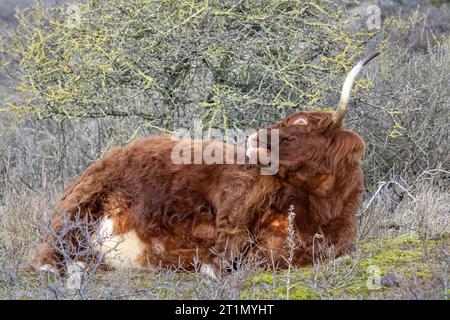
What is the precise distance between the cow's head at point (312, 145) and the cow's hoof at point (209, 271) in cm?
80

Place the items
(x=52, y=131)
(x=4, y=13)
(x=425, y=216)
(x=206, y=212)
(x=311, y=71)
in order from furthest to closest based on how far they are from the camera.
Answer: (x=4, y=13)
(x=52, y=131)
(x=311, y=71)
(x=425, y=216)
(x=206, y=212)

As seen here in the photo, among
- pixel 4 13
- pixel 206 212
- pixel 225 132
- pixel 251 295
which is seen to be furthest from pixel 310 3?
pixel 4 13

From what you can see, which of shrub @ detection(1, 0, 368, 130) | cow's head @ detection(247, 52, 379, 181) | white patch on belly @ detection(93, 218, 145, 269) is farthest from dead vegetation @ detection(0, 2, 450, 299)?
cow's head @ detection(247, 52, 379, 181)

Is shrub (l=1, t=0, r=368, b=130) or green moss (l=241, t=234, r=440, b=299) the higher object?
shrub (l=1, t=0, r=368, b=130)

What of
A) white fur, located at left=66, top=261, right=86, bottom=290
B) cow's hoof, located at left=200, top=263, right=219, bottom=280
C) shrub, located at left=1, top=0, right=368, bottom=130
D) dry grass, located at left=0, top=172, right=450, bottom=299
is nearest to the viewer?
dry grass, located at left=0, top=172, right=450, bottom=299

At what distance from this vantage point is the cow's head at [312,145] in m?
5.30

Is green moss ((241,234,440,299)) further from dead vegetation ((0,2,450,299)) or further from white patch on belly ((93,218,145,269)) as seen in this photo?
white patch on belly ((93,218,145,269))

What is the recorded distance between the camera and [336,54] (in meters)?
8.88

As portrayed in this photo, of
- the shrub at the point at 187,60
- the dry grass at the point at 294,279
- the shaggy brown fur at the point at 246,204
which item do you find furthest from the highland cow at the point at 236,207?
the shrub at the point at 187,60

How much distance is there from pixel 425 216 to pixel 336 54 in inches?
111

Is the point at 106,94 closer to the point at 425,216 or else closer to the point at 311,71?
the point at 311,71

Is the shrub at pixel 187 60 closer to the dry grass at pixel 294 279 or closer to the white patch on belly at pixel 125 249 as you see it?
the dry grass at pixel 294 279

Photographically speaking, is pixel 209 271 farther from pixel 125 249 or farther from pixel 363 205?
pixel 363 205

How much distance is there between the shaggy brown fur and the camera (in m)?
5.24
